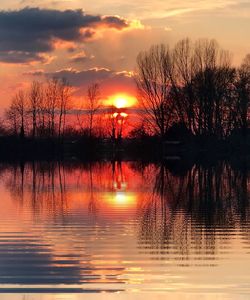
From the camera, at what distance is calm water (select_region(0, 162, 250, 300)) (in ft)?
29.7

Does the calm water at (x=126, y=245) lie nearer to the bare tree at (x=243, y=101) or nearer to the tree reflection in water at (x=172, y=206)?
the tree reflection in water at (x=172, y=206)

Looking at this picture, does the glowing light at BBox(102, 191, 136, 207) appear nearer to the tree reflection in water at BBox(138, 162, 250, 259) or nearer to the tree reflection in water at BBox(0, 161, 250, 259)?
the tree reflection in water at BBox(0, 161, 250, 259)

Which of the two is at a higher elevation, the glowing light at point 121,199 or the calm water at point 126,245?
the calm water at point 126,245

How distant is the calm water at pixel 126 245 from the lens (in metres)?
9.06

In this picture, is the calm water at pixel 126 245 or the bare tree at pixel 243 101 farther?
the bare tree at pixel 243 101

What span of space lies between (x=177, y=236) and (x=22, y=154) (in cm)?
7947

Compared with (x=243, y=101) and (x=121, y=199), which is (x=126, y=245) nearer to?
(x=121, y=199)

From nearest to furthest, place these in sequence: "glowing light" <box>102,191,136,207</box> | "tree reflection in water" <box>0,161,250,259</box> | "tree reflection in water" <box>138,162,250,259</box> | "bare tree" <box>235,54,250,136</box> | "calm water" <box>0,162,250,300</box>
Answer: "calm water" <box>0,162,250,300</box> → "tree reflection in water" <box>138,162,250,259</box> → "tree reflection in water" <box>0,161,250,259</box> → "glowing light" <box>102,191,136,207</box> → "bare tree" <box>235,54,250,136</box>

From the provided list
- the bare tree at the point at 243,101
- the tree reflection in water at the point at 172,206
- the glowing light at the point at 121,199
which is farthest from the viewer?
the bare tree at the point at 243,101

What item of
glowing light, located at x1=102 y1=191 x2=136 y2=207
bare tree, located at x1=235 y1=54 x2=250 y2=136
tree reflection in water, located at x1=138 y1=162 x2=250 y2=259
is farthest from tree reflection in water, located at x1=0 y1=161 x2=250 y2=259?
bare tree, located at x1=235 y1=54 x2=250 y2=136

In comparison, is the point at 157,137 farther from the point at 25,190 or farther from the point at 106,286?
the point at 106,286

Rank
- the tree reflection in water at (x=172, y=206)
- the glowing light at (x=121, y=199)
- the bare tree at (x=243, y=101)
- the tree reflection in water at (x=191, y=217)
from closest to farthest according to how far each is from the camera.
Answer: the tree reflection in water at (x=191, y=217) → the tree reflection in water at (x=172, y=206) → the glowing light at (x=121, y=199) → the bare tree at (x=243, y=101)

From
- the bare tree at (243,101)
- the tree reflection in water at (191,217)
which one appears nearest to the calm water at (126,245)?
the tree reflection in water at (191,217)

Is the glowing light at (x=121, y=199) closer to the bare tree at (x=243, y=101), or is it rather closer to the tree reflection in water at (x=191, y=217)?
the tree reflection in water at (x=191, y=217)
